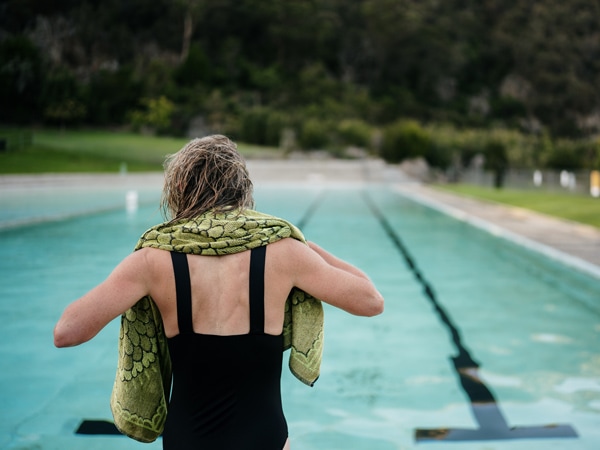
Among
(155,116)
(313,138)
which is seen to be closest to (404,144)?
(313,138)

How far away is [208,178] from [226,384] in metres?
0.41

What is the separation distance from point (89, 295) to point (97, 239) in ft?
35.0

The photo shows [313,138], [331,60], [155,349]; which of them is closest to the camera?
[155,349]

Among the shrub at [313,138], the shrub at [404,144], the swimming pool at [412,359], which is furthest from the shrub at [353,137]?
the swimming pool at [412,359]

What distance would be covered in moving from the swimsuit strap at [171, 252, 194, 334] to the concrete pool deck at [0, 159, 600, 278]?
6.20m

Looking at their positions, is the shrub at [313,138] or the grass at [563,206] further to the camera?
the shrub at [313,138]

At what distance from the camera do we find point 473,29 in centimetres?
9062

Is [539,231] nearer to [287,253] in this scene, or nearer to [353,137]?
[287,253]

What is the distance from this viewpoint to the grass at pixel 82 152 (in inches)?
1297

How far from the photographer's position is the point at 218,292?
1.47 meters

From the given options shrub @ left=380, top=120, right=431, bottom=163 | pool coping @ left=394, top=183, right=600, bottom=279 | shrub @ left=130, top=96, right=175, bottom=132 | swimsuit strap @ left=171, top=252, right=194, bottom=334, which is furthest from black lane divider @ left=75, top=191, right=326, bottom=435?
shrub @ left=130, top=96, right=175, bottom=132

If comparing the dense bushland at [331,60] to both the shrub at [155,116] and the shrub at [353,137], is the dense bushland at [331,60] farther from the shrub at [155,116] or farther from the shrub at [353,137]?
the shrub at [353,137]

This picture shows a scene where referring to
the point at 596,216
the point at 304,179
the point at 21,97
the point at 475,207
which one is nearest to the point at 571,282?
the point at 596,216

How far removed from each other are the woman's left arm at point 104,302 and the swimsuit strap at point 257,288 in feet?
0.67
